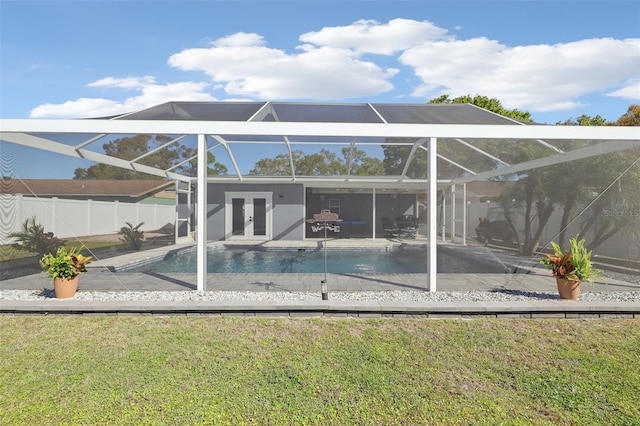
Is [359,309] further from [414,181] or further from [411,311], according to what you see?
[414,181]

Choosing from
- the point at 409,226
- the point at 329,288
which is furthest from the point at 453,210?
the point at 329,288

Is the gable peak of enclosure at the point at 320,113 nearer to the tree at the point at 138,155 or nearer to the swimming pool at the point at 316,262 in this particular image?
the tree at the point at 138,155

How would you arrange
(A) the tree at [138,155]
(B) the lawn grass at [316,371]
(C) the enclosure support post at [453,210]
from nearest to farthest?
(B) the lawn grass at [316,371], (A) the tree at [138,155], (C) the enclosure support post at [453,210]

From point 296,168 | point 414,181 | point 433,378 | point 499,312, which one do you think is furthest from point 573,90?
point 433,378

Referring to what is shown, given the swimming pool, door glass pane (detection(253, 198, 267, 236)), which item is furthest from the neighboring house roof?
door glass pane (detection(253, 198, 267, 236))

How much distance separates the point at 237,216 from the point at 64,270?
1125 centimetres

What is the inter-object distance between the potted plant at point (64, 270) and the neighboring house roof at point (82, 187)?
2042 millimetres

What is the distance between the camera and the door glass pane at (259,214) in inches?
690

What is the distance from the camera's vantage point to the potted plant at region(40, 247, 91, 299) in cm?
625

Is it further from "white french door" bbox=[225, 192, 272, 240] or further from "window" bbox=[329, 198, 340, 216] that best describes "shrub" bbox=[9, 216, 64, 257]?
"window" bbox=[329, 198, 340, 216]

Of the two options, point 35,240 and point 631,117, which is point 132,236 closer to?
point 35,240

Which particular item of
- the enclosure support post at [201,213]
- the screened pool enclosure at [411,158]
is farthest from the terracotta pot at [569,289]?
the enclosure support post at [201,213]

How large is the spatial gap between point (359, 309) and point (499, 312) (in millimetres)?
1914

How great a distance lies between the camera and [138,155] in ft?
34.2
